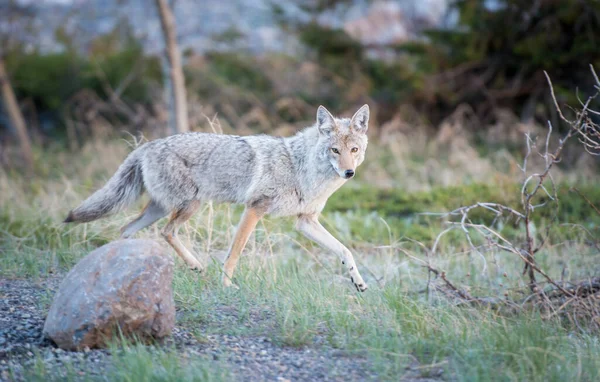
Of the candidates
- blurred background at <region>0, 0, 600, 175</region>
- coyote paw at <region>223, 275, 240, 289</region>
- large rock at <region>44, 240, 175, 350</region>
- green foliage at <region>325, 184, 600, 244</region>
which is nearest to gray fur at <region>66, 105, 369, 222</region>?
coyote paw at <region>223, 275, 240, 289</region>

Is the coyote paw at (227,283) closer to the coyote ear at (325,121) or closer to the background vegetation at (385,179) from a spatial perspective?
the background vegetation at (385,179)

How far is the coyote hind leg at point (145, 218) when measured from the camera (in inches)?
246

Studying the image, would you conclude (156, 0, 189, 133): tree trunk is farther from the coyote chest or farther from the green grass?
the green grass

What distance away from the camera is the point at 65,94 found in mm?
17484

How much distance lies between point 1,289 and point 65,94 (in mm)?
13449

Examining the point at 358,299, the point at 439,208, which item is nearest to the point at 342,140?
the point at 358,299

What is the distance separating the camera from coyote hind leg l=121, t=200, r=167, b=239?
6.24 m

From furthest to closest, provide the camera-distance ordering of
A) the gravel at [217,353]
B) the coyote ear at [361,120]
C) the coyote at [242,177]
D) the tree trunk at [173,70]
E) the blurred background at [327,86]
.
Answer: the blurred background at [327,86] < the tree trunk at [173,70] < the coyote ear at [361,120] < the coyote at [242,177] < the gravel at [217,353]

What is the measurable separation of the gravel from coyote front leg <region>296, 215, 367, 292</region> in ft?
3.43

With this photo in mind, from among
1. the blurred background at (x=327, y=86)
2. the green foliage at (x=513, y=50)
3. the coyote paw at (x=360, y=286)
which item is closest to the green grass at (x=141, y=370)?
the coyote paw at (x=360, y=286)

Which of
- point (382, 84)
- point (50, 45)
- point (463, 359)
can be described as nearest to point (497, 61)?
point (382, 84)

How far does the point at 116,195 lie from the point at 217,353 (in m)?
2.55

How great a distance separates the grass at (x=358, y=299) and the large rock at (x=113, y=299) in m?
0.16

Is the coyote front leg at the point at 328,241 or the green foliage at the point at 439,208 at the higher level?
the coyote front leg at the point at 328,241
